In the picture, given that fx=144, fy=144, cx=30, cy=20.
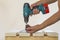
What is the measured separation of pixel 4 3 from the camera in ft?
6.55

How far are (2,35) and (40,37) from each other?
2.09 feet

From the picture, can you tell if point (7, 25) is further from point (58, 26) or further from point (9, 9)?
point (58, 26)

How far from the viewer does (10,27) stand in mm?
2006

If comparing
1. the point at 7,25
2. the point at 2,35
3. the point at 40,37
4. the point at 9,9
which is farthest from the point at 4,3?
the point at 40,37

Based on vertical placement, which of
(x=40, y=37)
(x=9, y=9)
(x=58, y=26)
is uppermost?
(x=9, y=9)

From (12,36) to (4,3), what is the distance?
22.2 inches

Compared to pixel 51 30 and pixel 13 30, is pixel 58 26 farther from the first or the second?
pixel 13 30

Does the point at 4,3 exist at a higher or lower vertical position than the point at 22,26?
higher

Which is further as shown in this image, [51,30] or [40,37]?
[51,30]

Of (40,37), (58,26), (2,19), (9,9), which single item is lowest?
(40,37)

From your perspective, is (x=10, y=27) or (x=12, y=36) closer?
(x=12, y=36)

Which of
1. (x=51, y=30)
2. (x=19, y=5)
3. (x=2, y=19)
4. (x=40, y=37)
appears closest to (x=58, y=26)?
(x=51, y=30)

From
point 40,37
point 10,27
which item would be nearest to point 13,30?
point 10,27

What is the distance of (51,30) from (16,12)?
0.54 meters
